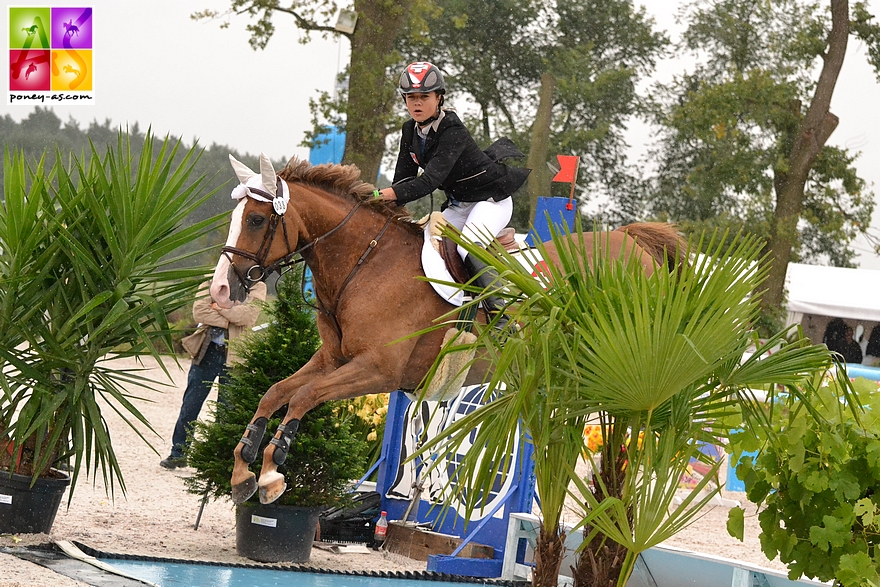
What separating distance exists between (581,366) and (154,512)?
12.8 feet

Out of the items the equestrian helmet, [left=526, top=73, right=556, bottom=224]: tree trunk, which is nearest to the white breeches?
the equestrian helmet

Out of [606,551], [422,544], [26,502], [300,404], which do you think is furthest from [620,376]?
[26,502]

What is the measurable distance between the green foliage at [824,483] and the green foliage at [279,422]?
2.15 m

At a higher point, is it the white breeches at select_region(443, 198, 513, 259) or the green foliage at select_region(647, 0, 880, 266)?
the green foliage at select_region(647, 0, 880, 266)

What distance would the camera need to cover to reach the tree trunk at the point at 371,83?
11344mm

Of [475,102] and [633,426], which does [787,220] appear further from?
[633,426]

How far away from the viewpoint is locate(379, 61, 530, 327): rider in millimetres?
4543

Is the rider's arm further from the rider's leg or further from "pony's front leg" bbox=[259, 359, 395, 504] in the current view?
"pony's front leg" bbox=[259, 359, 395, 504]

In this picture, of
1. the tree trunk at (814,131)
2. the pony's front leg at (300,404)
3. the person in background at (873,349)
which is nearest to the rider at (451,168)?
the pony's front leg at (300,404)

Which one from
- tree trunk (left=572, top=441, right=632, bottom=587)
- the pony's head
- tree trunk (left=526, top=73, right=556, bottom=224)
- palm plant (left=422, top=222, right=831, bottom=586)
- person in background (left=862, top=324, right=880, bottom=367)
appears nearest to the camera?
palm plant (left=422, top=222, right=831, bottom=586)

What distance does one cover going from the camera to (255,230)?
431 cm

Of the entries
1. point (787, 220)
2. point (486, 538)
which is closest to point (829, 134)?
point (787, 220)

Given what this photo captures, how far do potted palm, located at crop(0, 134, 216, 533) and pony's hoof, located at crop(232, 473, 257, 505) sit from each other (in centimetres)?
67

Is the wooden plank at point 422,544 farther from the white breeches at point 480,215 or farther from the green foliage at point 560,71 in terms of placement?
the green foliage at point 560,71
